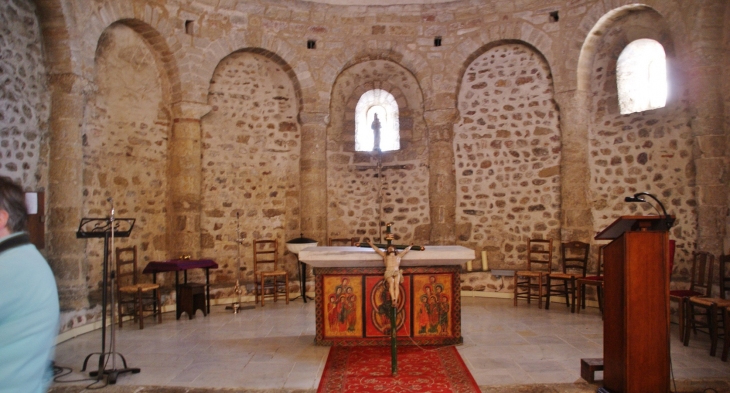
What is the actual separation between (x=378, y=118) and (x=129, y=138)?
4.40 m

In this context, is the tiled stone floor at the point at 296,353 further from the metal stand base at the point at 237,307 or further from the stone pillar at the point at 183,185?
the stone pillar at the point at 183,185

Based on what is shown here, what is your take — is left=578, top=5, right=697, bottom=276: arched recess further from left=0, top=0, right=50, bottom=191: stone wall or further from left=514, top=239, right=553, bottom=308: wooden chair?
left=0, top=0, right=50, bottom=191: stone wall

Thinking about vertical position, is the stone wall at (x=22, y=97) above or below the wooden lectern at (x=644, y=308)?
above

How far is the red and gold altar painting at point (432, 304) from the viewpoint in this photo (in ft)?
18.5

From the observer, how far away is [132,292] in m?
7.09

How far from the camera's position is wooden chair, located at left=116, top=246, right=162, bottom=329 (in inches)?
265

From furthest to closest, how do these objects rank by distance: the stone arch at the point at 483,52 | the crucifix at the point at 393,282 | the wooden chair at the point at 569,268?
the stone arch at the point at 483,52, the wooden chair at the point at 569,268, the crucifix at the point at 393,282

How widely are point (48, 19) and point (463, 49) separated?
20.9ft

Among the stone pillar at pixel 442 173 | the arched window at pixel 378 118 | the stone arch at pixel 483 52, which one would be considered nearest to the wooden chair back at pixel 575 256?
the stone pillar at pixel 442 173

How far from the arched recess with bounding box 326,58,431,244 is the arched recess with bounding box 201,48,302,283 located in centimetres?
77

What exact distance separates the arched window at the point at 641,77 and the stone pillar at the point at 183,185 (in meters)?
6.75

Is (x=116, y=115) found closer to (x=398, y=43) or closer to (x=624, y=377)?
(x=398, y=43)

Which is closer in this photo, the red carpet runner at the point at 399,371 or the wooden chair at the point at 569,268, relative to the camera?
the red carpet runner at the point at 399,371

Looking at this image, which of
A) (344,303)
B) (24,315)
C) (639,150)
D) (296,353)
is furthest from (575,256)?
(24,315)
